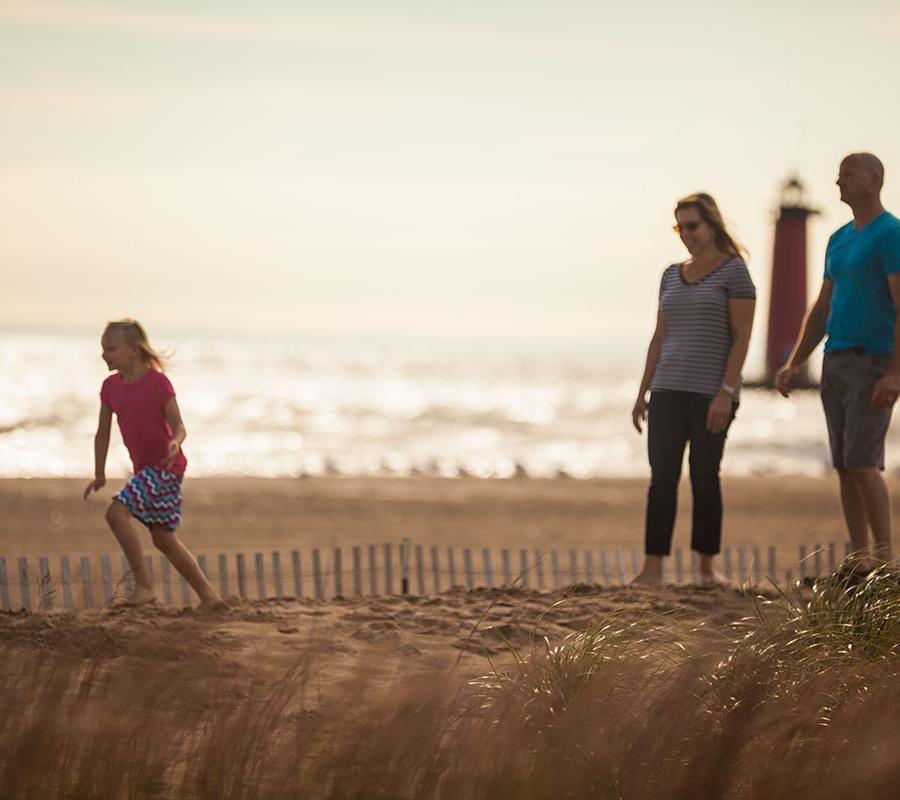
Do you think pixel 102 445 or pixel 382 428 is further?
pixel 382 428

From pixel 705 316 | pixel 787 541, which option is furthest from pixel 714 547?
pixel 787 541

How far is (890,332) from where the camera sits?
5.82 meters

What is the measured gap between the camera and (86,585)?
290 inches

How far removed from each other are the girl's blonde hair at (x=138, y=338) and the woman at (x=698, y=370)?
255cm

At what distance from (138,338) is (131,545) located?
1047 mm

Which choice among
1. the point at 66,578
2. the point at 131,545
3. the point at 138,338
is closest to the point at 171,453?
the point at 131,545

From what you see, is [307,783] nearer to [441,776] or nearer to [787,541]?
[441,776]

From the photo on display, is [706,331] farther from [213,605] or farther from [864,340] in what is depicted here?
[213,605]

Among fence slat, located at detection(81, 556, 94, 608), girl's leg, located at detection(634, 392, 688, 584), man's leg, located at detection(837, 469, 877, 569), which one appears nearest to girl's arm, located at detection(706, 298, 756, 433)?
girl's leg, located at detection(634, 392, 688, 584)

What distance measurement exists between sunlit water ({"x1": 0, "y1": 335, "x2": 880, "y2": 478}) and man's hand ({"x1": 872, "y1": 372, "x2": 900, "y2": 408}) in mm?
22416

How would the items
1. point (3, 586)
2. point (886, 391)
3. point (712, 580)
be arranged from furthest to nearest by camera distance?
point (3, 586) → point (712, 580) → point (886, 391)

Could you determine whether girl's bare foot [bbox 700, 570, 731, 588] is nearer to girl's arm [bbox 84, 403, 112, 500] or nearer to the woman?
the woman

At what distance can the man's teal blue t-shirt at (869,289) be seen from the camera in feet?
19.0

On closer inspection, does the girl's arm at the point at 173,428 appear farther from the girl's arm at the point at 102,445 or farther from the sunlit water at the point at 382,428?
the sunlit water at the point at 382,428
